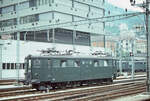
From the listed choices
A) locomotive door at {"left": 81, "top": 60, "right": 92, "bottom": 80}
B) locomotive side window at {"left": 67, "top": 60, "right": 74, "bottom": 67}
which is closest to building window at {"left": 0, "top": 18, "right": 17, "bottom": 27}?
locomotive door at {"left": 81, "top": 60, "right": 92, "bottom": 80}

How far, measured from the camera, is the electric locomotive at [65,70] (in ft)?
86.4

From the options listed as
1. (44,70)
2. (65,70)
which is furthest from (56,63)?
(44,70)

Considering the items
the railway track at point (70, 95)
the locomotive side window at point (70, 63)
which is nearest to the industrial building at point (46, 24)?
the locomotive side window at point (70, 63)

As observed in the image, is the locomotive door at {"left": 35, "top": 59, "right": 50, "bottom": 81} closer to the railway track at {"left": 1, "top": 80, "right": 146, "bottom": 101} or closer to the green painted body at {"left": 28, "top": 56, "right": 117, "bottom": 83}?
the green painted body at {"left": 28, "top": 56, "right": 117, "bottom": 83}

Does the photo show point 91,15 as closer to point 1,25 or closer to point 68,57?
point 1,25

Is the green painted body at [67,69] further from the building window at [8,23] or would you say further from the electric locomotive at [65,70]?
the building window at [8,23]

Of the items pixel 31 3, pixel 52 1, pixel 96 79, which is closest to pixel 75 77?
pixel 96 79

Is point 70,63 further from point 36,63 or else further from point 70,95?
point 70,95

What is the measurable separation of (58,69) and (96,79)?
696 centimetres

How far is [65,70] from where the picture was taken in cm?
2836

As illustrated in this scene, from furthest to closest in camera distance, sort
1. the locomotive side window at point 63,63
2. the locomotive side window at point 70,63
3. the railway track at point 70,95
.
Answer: the locomotive side window at point 70,63
the locomotive side window at point 63,63
the railway track at point 70,95

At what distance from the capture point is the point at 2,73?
47.2 m

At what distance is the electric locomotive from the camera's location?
26.3 m

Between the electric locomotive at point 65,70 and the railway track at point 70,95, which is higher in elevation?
the electric locomotive at point 65,70
